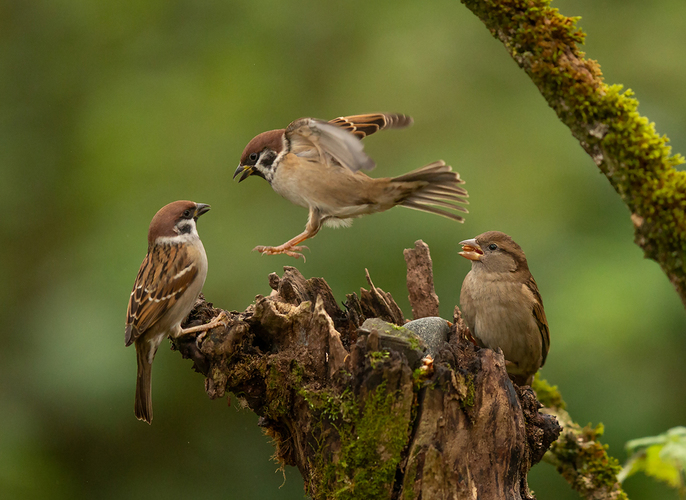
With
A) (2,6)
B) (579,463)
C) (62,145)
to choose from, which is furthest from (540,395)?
(2,6)

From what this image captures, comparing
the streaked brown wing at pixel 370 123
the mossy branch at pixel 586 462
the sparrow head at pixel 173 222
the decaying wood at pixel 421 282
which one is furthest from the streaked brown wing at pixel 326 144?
the mossy branch at pixel 586 462

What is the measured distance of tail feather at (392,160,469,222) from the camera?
475 centimetres

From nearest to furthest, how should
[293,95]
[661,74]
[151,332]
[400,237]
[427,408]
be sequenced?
[427,408] → [151,332] → [400,237] → [661,74] → [293,95]

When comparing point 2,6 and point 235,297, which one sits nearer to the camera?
point 235,297

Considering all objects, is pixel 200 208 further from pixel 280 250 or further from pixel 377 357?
pixel 377 357

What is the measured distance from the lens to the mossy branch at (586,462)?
15.4ft

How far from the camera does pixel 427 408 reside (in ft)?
11.3

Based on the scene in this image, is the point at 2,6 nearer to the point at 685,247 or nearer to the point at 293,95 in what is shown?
the point at 293,95

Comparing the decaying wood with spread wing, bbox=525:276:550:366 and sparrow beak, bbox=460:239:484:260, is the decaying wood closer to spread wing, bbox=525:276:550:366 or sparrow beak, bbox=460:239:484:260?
sparrow beak, bbox=460:239:484:260

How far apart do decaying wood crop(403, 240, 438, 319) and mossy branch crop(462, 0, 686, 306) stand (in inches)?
102

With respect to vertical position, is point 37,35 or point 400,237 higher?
point 37,35

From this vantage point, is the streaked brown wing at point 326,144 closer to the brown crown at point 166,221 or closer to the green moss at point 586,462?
the brown crown at point 166,221

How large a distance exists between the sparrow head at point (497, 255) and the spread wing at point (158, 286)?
6.61ft

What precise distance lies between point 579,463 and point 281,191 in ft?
9.47
